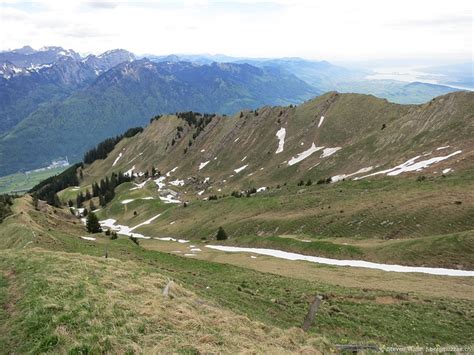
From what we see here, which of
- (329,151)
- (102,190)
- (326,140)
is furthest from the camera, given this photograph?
(102,190)

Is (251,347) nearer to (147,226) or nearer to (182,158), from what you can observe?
(147,226)

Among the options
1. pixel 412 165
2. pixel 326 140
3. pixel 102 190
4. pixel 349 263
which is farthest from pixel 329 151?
pixel 102 190

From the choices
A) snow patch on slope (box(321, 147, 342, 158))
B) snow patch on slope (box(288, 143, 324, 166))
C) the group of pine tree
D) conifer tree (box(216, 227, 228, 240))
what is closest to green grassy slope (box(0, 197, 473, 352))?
conifer tree (box(216, 227, 228, 240))

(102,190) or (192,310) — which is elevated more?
(192,310)

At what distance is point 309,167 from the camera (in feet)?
366

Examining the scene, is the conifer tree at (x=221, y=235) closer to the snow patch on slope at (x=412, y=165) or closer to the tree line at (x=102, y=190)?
the snow patch on slope at (x=412, y=165)

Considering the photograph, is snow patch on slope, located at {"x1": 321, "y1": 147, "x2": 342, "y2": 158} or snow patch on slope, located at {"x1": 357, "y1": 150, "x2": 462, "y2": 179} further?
snow patch on slope, located at {"x1": 321, "y1": 147, "x2": 342, "y2": 158}

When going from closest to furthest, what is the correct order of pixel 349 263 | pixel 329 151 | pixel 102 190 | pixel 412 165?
pixel 349 263
pixel 412 165
pixel 329 151
pixel 102 190

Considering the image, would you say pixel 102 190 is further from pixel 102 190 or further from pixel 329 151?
pixel 329 151

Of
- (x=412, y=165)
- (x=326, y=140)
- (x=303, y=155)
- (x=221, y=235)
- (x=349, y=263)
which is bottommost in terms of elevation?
(x=221, y=235)

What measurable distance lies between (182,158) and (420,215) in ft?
502

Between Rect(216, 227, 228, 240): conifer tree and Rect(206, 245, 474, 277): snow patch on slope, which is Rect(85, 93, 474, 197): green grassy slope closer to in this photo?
Rect(206, 245, 474, 277): snow patch on slope

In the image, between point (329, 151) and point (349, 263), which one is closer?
point (349, 263)

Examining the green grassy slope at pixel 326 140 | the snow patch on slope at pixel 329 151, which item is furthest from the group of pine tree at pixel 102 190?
the snow patch on slope at pixel 329 151
